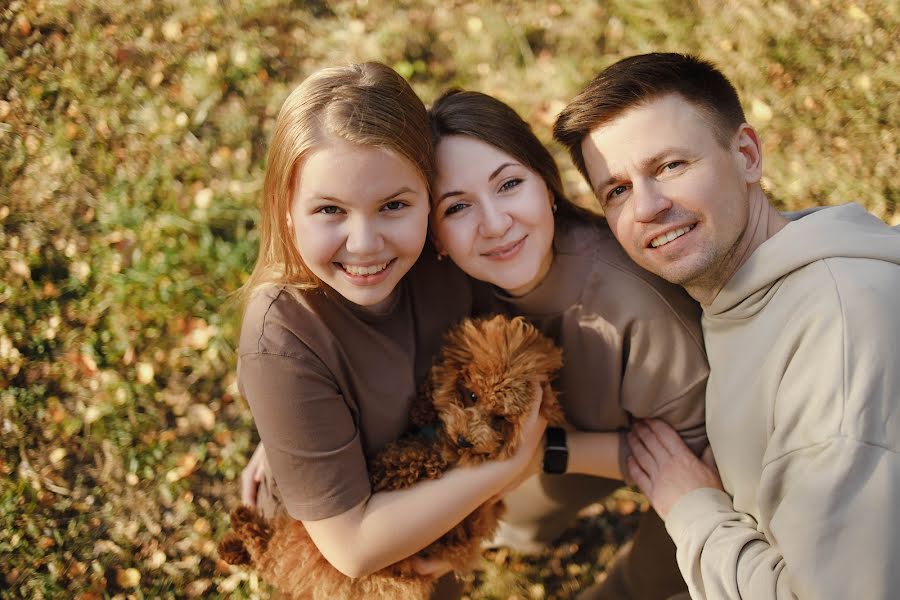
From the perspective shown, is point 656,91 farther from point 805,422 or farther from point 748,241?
point 805,422

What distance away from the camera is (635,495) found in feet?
12.3

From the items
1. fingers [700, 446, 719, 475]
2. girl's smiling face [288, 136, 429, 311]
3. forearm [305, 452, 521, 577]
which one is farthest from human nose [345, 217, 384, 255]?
fingers [700, 446, 719, 475]

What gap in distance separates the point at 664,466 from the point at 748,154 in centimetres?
125

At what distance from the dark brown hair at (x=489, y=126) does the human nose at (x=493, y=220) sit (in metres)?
0.22

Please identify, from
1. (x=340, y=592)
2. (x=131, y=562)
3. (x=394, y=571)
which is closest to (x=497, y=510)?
(x=394, y=571)

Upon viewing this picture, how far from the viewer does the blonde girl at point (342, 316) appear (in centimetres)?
202

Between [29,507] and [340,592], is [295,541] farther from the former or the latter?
[29,507]

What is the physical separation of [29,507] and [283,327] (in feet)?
8.05

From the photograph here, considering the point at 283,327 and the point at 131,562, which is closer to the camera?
the point at 283,327

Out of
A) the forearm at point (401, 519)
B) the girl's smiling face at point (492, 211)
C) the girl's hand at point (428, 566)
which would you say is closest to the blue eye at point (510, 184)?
the girl's smiling face at point (492, 211)

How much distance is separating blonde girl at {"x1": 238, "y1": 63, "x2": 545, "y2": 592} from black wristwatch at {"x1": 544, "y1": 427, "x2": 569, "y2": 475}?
0.24 metres

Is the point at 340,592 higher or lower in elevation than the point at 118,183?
lower

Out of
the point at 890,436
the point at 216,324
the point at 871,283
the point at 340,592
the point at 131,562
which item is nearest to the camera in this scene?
the point at 890,436

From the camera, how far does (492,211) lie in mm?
2207
